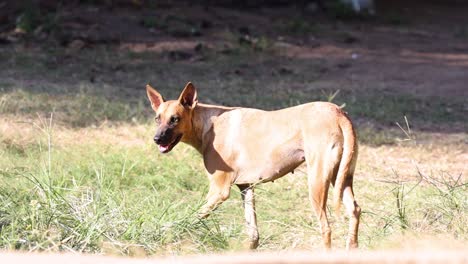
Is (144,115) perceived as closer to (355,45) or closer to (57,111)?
(57,111)

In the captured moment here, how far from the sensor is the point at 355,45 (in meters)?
14.8

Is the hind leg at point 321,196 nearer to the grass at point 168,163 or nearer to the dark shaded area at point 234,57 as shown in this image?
the grass at point 168,163

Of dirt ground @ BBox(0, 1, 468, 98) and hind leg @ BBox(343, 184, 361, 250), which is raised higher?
hind leg @ BBox(343, 184, 361, 250)

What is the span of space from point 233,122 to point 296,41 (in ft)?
27.6

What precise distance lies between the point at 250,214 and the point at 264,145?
444 mm

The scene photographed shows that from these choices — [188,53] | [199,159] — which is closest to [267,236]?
[199,159]

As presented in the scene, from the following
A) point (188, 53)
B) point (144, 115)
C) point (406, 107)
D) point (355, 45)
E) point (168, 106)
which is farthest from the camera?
point (355, 45)

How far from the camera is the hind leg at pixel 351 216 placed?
5840 millimetres

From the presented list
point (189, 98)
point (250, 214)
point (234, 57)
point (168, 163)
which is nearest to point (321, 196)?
point (250, 214)

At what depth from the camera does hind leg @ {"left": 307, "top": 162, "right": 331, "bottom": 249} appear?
586 cm

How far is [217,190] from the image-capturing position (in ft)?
A: 20.8

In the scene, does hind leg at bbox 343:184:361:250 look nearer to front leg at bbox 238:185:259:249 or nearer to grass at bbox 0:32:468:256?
grass at bbox 0:32:468:256

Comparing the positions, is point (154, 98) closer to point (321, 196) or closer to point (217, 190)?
point (217, 190)

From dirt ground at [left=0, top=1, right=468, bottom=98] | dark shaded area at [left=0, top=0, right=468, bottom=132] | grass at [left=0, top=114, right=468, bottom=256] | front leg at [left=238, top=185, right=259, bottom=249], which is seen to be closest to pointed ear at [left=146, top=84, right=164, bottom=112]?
grass at [left=0, top=114, right=468, bottom=256]
